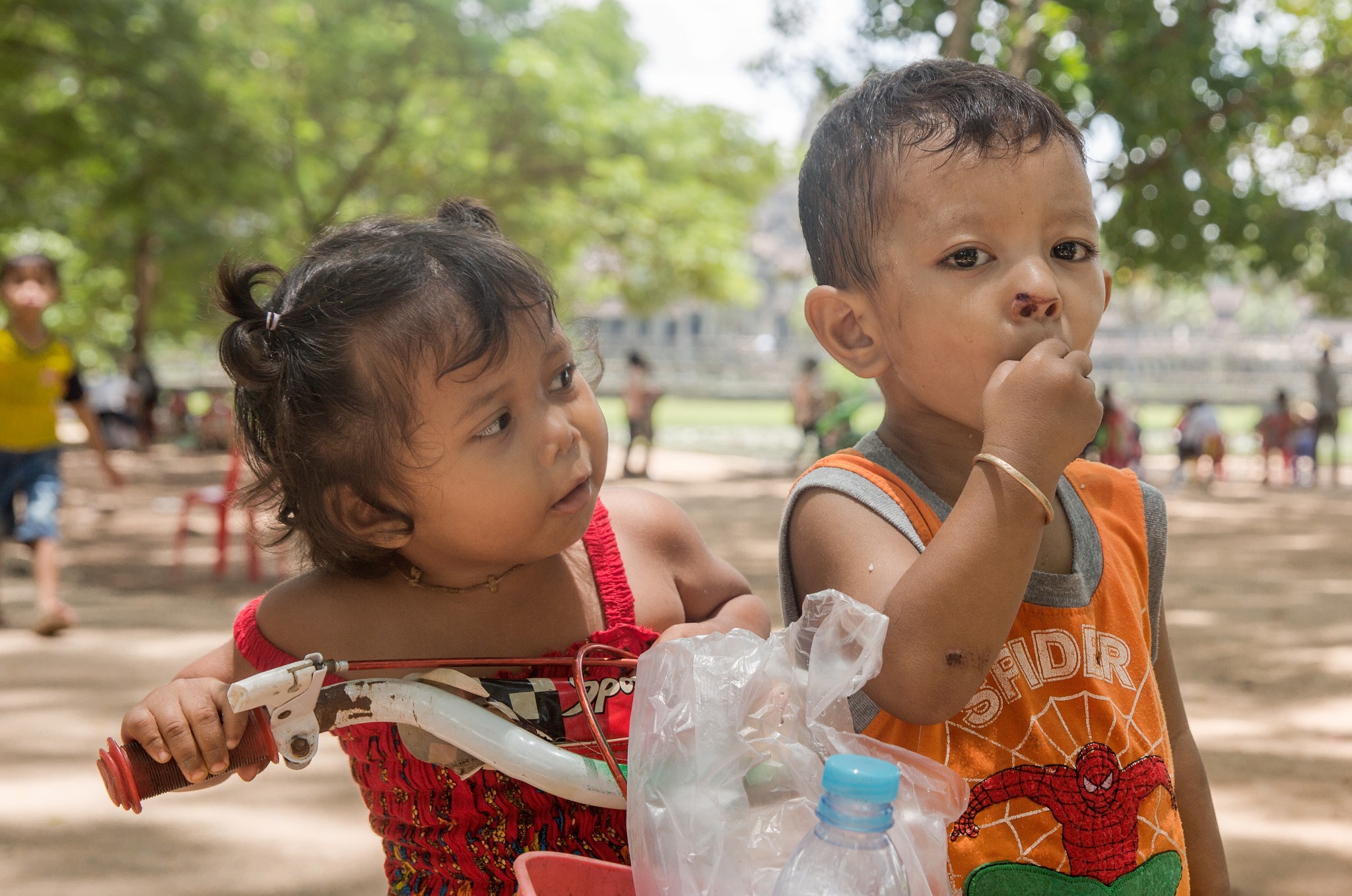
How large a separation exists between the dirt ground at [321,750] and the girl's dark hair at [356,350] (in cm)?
155

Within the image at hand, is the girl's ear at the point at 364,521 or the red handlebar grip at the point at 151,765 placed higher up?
the girl's ear at the point at 364,521

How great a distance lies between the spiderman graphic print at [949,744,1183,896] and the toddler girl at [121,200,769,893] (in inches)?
16.0

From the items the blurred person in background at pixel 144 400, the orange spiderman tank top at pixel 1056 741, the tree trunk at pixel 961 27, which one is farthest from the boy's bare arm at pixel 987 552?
the blurred person in background at pixel 144 400

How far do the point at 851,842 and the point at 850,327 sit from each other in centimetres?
63

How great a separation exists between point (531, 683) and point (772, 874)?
0.38 meters

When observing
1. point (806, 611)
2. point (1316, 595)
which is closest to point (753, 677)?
point (806, 611)

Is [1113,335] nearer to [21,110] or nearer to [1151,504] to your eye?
[21,110]

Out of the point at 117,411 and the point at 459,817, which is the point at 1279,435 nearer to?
the point at 459,817

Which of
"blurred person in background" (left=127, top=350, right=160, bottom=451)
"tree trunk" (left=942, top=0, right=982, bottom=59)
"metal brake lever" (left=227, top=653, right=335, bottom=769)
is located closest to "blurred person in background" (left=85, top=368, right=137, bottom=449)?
"blurred person in background" (left=127, top=350, right=160, bottom=451)

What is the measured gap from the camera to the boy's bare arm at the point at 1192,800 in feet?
4.73

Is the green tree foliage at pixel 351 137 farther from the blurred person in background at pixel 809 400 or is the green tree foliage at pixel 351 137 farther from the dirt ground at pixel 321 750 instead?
the dirt ground at pixel 321 750

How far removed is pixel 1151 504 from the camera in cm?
146

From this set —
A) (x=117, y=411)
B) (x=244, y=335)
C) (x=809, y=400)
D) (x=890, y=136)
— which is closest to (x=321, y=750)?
(x=244, y=335)

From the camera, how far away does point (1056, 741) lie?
4.00 feet
